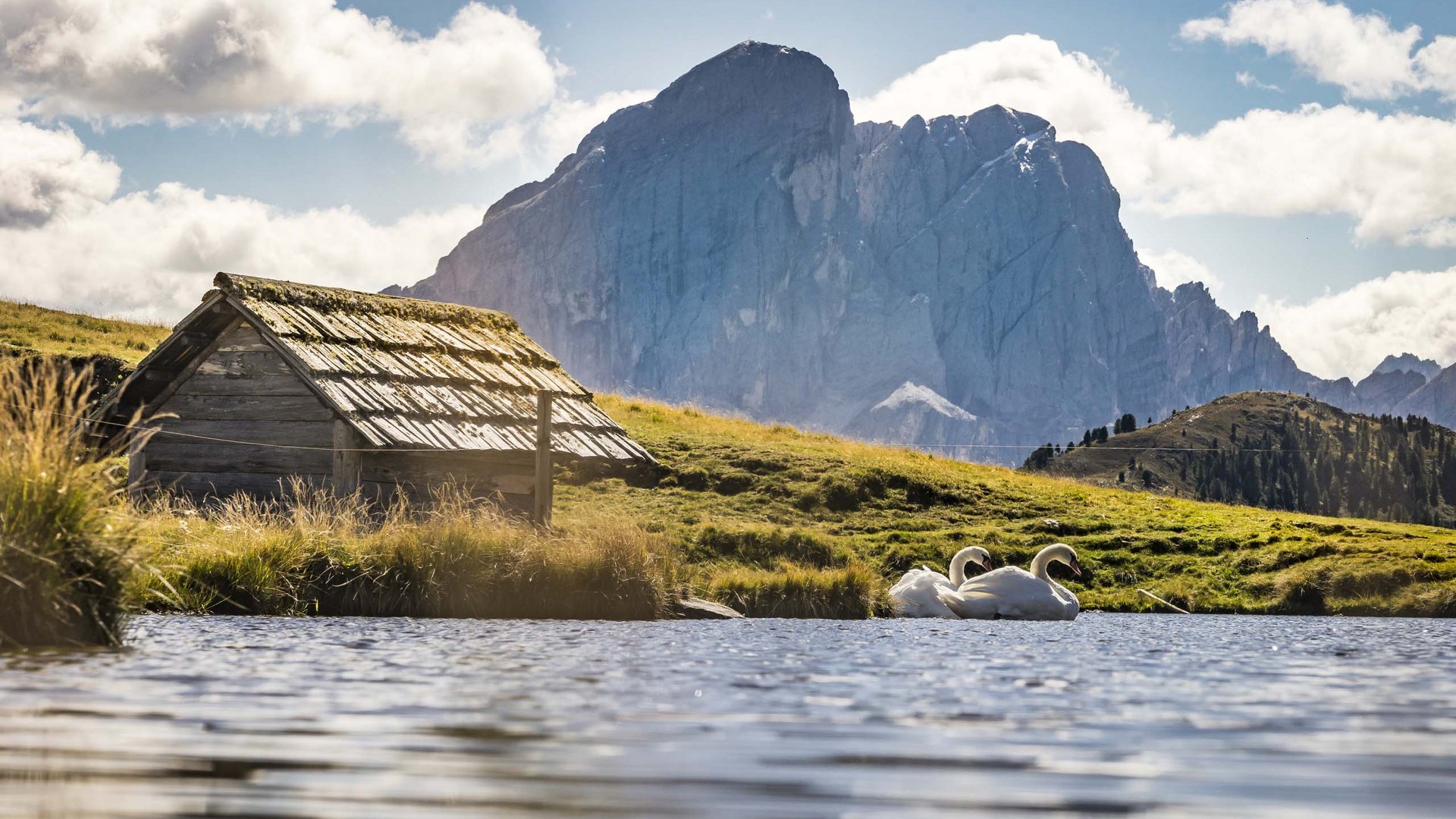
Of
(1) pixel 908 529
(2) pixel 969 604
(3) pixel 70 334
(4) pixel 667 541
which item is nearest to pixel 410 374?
(4) pixel 667 541

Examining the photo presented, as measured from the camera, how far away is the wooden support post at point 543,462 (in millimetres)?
21344

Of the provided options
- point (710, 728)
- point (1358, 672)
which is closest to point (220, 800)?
point (710, 728)

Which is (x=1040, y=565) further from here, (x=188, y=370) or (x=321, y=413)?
(x=188, y=370)

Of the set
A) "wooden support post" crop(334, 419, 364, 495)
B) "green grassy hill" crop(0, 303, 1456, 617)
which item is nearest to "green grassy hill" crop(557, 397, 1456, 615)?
"green grassy hill" crop(0, 303, 1456, 617)

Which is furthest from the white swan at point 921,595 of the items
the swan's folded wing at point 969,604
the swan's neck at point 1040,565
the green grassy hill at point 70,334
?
the green grassy hill at point 70,334

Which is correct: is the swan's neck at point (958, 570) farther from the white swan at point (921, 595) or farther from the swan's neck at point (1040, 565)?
the swan's neck at point (1040, 565)

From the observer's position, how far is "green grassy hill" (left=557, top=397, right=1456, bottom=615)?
2955 centimetres

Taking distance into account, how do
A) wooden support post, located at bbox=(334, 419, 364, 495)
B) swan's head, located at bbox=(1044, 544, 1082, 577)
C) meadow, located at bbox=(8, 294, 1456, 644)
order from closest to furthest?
meadow, located at bbox=(8, 294, 1456, 644) → wooden support post, located at bbox=(334, 419, 364, 495) → swan's head, located at bbox=(1044, 544, 1082, 577)

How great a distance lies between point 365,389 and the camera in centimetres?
2152

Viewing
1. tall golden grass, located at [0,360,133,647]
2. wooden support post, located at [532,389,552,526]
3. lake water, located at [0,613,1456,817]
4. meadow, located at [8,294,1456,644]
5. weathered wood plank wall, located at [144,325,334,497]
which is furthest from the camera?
weathered wood plank wall, located at [144,325,334,497]

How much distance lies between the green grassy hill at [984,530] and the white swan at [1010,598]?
352cm

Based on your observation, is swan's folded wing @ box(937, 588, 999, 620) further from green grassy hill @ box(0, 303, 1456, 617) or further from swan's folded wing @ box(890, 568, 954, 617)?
green grassy hill @ box(0, 303, 1456, 617)

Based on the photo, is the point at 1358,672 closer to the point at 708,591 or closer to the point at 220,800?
the point at 220,800

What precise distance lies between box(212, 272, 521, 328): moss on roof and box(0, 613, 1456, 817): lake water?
10.9m
